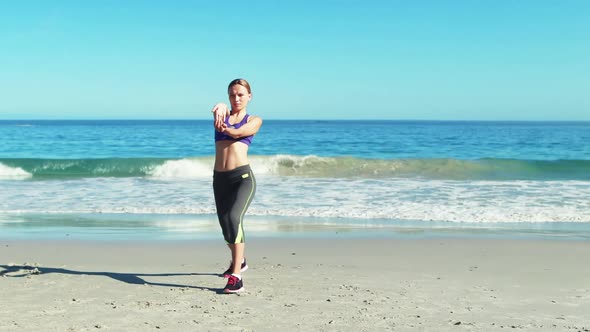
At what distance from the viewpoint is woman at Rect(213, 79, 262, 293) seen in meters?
5.43

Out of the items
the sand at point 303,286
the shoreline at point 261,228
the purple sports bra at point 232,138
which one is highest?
the purple sports bra at point 232,138

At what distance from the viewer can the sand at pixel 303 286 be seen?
178 inches

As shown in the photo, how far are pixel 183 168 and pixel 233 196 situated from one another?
20.7m

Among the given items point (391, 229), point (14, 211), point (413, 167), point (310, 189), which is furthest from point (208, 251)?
point (413, 167)

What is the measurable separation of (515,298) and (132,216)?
7361 millimetres

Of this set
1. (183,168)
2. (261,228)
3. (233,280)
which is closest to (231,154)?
(233,280)

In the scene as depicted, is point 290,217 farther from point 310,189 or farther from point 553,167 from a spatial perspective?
point 553,167

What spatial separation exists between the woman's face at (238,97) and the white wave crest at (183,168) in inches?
768

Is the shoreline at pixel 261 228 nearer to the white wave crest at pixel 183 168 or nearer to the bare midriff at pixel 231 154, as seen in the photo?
the bare midriff at pixel 231 154

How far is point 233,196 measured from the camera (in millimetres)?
5520

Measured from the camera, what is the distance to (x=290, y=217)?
10906mm

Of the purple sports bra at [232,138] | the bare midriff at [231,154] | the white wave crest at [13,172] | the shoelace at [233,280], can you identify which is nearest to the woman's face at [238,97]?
the purple sports bra at [232,138]

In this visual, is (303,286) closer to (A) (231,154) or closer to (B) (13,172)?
(A) (231,154)

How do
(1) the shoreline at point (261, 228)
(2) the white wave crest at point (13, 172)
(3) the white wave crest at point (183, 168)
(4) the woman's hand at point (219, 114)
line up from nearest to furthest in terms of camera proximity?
(4) the woman's hand at point (219, 114) < (1) the shoreline at point (261, 228) < (2) the white wave crest at point (13, 172) < (3) the white wave crest at point (183, 168)
